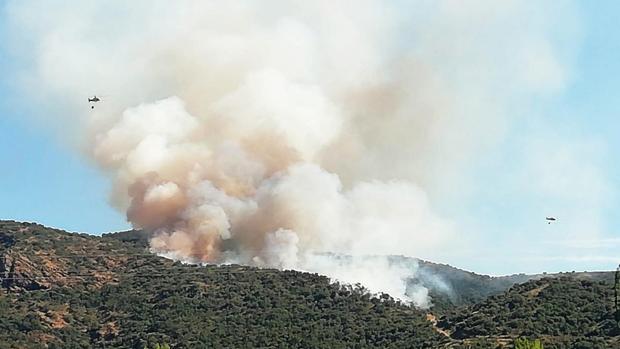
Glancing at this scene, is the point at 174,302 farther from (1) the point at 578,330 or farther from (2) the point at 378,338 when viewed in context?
(1) the point at 578,330

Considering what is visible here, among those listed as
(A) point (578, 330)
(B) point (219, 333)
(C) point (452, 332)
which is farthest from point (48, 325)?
(A) point (578, 330)

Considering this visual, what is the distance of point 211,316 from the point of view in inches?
7037

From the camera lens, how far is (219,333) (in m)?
169

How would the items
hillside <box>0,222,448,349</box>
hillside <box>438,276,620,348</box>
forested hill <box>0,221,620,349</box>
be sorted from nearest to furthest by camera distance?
hillside <box>438,276,620,348</box> → forested hill <box>0,221,620,349</box> → hillside <box>0,222,448,349</box>

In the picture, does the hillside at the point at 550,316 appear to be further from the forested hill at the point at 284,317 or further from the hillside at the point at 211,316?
the hillside at the point at 211,316

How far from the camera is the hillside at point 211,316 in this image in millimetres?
166125

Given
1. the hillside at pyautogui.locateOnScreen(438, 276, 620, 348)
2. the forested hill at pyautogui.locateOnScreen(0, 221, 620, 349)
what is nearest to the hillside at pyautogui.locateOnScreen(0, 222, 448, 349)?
the forested hill at pyautogui.locateOnScreen(0, 221, 620, 349)

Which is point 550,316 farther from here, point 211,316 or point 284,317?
point 211,316

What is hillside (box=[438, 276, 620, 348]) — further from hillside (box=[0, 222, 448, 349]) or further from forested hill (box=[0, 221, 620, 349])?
hillside (box=[0, 222, 448, 349])

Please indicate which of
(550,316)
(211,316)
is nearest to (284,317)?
(211,316)

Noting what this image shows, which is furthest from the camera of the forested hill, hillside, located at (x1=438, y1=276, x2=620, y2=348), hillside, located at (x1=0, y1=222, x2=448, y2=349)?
hillside, located at (x1=0, y1=222, x2=448, y2=349)

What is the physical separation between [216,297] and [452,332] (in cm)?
5195

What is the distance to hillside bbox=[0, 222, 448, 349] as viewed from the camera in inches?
6540

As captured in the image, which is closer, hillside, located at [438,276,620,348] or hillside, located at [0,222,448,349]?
hillside, located at [438,276,620,348]
